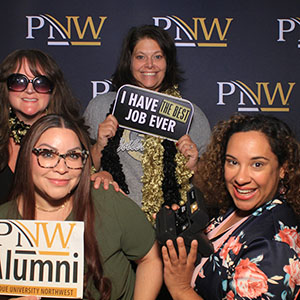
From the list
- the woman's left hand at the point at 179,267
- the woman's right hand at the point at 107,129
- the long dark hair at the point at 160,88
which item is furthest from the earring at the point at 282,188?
the woman's right hand at the point at 107,129

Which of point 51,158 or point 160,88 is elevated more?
point 160,88

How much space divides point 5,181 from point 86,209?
1.97 ft

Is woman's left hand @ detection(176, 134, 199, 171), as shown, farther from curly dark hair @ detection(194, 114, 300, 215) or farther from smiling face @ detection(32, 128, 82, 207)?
smiling face @ detection(32, 128, 82, 207)

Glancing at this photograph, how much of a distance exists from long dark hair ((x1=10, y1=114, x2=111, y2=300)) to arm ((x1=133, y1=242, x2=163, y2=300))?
18cm

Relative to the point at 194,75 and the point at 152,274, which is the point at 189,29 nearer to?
the point at 194,75

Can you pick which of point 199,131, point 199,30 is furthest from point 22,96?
point 199,30

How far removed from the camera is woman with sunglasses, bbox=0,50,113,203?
78.4 inches

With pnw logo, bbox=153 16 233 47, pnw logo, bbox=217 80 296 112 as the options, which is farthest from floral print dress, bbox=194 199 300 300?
pnw logo, bbox=153 16 233 47

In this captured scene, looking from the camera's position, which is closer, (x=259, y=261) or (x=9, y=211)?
(x=259, y=261)

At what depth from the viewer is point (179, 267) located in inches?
58.1

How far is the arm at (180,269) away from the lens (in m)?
1.44

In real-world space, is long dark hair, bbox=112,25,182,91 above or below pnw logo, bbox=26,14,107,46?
below

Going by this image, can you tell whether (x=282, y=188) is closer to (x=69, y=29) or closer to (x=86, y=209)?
(x=86, y=209)

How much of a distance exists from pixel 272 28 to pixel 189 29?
63 cm
